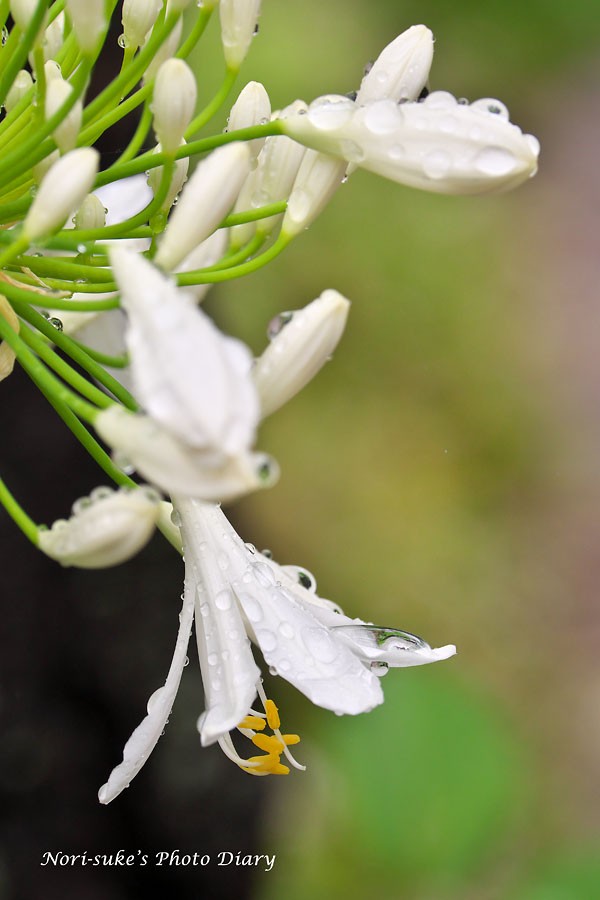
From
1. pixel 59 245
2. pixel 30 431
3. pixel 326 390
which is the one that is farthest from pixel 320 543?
pixel 59 245

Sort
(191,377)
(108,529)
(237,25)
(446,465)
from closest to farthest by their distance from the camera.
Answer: (191,377) < (108,529) < (237,25) < (446,465)

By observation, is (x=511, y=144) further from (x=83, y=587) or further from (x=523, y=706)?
(x=523, y=706)

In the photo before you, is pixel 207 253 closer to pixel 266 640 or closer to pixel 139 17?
pixel 139 17

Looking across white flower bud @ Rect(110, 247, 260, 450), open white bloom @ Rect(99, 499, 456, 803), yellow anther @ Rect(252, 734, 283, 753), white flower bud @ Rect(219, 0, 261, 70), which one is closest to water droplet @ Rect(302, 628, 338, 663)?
open white bloom @ Rect(99, 499, 456, 803)

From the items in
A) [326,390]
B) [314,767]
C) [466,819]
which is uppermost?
[326,390]

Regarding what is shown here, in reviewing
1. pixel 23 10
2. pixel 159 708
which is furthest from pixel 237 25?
pixel 159 708

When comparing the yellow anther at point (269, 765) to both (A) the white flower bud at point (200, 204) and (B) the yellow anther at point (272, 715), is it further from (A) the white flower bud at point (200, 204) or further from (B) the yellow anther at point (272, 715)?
(A) the white flower bud at point (200, 204)

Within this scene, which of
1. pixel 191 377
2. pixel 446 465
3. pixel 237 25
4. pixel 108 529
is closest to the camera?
pixel 191 377
